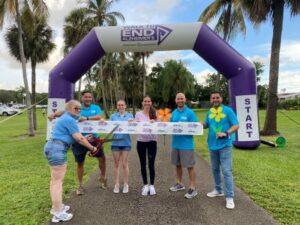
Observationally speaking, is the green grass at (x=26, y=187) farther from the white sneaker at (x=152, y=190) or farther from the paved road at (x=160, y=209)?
the white sneaker at (x=152, y=190)

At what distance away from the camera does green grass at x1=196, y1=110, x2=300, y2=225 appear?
4516 mm

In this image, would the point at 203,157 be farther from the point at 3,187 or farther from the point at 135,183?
the point at 3,187

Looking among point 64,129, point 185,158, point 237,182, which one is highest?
point 64,129

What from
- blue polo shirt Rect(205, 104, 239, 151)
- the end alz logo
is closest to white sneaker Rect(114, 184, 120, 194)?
blue polo shirt Rect(205, 104, 239, 151)

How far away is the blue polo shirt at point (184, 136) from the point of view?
529 centimetres

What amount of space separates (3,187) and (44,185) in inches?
31.0

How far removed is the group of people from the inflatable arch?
2891mm

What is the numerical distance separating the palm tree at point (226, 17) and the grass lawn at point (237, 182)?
8649 millimetres

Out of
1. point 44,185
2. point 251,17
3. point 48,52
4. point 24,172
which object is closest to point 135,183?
point 44,185

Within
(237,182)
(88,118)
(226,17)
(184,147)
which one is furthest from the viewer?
(226,17)

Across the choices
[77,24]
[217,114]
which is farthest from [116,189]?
[77,24]

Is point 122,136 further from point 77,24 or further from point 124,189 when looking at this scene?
point 77,24

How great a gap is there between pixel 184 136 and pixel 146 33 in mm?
3710

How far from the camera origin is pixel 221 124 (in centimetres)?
490
